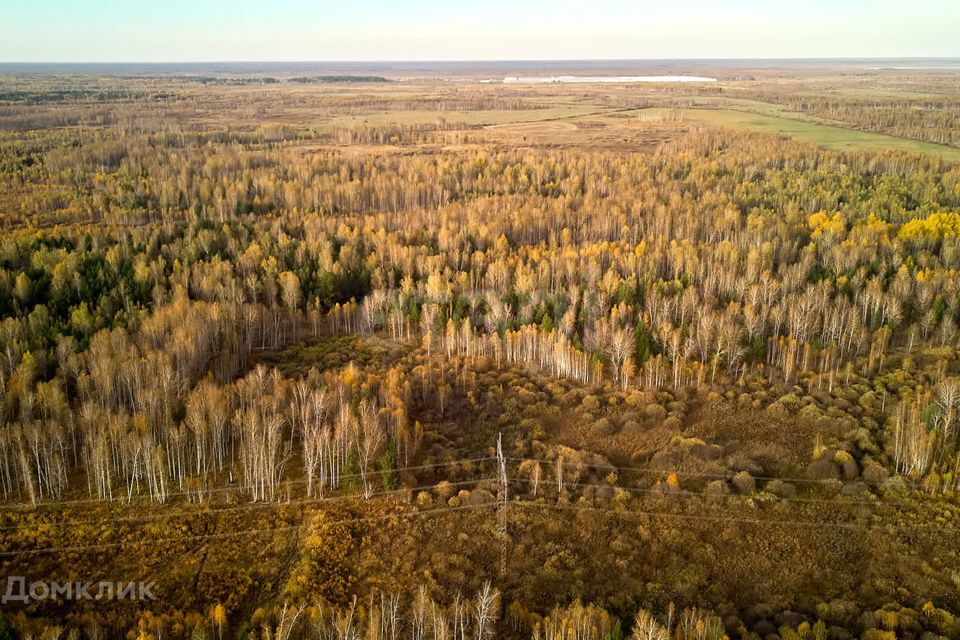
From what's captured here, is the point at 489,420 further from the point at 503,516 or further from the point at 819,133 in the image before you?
the point at 819,133

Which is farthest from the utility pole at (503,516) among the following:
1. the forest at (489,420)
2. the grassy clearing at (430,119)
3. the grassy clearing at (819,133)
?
the grassy clearing at (430,119)

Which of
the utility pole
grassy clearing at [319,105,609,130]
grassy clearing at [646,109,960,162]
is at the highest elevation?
grassy clearing at [319,105,609,130]

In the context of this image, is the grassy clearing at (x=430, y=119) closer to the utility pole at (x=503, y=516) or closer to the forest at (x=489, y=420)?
the forest at (x=489, y=420)

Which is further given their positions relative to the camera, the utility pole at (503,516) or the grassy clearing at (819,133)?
the grassy clearing at (819,133)

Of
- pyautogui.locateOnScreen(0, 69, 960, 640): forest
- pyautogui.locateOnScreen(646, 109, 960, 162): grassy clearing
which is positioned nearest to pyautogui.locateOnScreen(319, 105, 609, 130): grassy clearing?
pyautogui.locateOnScreen(646, 109, 960, 162): grassy clearing

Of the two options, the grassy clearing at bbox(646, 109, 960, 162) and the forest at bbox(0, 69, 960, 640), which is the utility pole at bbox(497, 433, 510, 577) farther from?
the grassy clearing at bbox(646, 109, 960, 162)

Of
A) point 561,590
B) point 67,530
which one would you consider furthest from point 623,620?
point 67,530

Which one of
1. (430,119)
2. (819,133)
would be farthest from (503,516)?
(430,119)

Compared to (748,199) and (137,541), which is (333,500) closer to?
(137,541)

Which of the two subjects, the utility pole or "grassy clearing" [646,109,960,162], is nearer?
the utility pole
